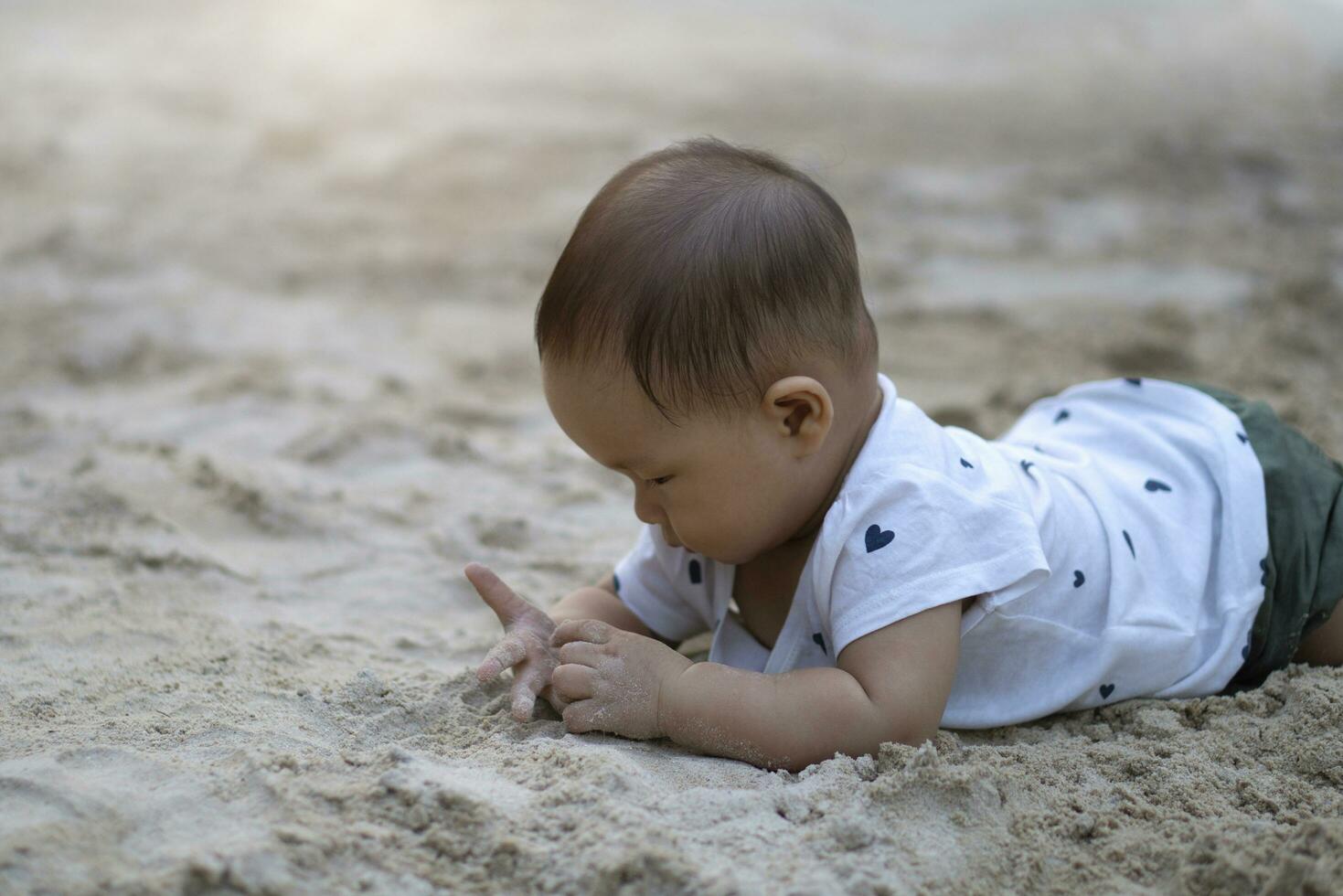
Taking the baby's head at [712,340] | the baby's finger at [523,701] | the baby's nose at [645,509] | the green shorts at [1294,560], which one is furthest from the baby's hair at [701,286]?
the green shorts at [1294,560]

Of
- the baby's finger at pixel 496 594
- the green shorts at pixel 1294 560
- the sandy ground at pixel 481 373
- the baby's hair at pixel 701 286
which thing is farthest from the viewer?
the green shorts at pixel 1294 560

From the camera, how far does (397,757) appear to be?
140cm

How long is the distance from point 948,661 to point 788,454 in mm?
332

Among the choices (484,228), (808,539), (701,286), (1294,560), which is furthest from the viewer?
(484,228)

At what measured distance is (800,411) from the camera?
1.58 meters

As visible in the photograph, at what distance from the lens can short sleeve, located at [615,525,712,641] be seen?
6.34ft

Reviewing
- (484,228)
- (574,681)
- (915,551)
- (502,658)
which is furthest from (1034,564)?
(484,228)

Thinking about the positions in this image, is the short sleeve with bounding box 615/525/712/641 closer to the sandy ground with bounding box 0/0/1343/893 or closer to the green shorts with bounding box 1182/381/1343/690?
the sandy ground with bounding box 0/0/1343/893

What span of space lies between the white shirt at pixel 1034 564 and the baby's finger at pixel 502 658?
1.03 feet

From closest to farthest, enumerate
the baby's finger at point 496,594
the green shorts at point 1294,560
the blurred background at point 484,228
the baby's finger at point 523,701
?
1. the baby's finger at point 523,701
2. the baby's finger at point 496,594
3. the green shorts at point 1294,560
4. the blurred background at point 484,228

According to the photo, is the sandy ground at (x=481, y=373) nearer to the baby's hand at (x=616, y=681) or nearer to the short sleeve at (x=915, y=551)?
the baby's hand at (x=616, y=681)

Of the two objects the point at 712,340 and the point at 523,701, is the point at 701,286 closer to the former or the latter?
the point at 712,340

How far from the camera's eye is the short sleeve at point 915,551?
1.53 m

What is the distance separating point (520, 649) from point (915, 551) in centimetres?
55
